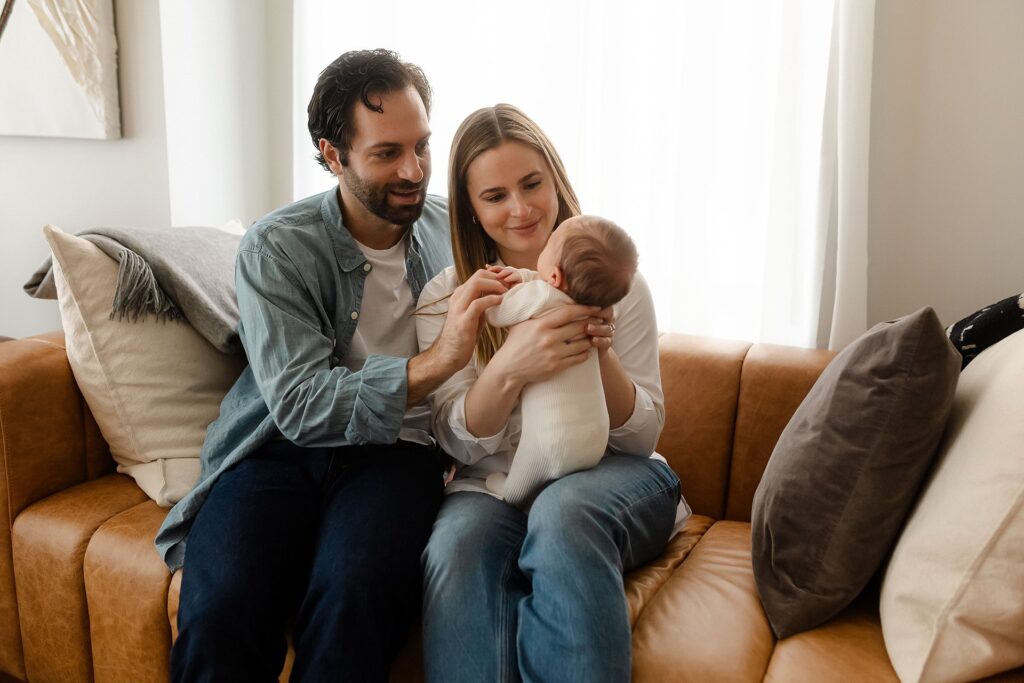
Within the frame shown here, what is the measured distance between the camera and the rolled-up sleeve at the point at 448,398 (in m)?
1.50

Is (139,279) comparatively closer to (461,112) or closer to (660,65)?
(461,112)

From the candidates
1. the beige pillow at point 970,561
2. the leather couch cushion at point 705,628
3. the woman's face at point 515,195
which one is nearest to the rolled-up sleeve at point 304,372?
the woman's face at point 515,195

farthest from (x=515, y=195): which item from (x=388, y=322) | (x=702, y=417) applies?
(x=702, y=417)

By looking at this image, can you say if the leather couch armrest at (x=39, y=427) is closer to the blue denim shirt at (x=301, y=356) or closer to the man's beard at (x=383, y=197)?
the blue denim shirt at (x=301, y=356)

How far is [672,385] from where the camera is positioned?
1.92 metres

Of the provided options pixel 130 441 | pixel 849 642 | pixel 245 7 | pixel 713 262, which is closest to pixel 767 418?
pixel 713 262

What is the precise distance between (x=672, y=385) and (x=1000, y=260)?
2.66 feet

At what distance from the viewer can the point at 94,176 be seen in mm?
2488

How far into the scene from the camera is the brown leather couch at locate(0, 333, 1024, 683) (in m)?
1.26

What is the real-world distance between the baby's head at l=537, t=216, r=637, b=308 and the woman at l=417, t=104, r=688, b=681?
5 cm

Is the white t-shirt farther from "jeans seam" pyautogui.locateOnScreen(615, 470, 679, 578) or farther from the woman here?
"jeans seam" pyautogui.locateOnScreen(615, 470, 679, 578)

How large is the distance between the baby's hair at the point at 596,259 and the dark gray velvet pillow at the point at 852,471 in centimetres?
37

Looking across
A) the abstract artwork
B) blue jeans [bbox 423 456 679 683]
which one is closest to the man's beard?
blue jeans [bbox 423 456 679 683]

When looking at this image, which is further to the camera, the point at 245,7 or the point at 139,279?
the point at 245,7
